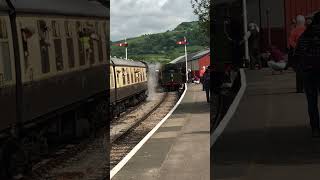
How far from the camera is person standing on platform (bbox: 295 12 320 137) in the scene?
135 centimetres

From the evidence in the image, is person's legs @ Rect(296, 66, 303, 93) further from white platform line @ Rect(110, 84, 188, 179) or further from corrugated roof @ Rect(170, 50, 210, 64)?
white platform line @ Rect(110, 84, 188, 179)

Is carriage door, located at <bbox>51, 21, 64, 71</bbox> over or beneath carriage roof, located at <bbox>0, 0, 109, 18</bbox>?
beneath

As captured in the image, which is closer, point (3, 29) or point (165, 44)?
point (165, 44)

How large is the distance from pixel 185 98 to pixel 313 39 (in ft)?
2.96

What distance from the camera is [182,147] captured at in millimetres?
2248

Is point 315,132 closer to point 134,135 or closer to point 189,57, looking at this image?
point 189,57

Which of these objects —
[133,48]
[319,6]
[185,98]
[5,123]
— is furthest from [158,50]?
[5,123]

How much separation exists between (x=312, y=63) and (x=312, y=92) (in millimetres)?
130

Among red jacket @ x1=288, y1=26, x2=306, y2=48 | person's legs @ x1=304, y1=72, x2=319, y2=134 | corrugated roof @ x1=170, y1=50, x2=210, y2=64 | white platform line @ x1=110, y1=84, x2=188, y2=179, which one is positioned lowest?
white platform line @ x1=110, y1=84, x2=188, y2=179

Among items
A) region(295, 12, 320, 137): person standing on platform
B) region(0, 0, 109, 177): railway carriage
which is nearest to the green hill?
region(0, 0, 109, 177): railway carriage

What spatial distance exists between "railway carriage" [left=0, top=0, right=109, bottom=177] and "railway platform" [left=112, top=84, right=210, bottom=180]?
325 mm

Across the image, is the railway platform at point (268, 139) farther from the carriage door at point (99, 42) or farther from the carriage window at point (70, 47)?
the carriage window at point (70, 47)

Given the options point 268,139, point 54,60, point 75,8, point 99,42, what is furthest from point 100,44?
point 268,139

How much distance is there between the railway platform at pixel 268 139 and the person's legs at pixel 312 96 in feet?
0.07
